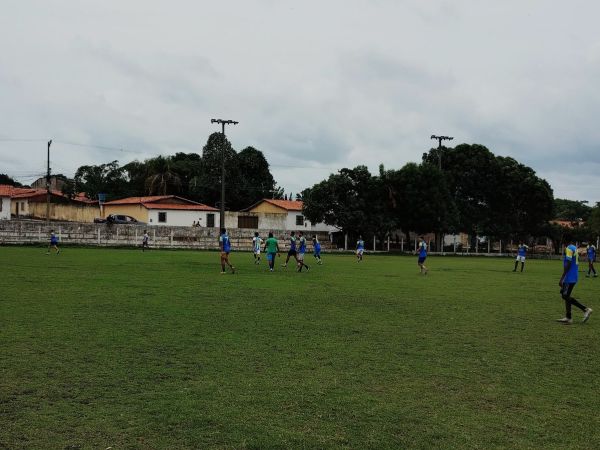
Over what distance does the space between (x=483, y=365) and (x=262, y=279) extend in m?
13.4

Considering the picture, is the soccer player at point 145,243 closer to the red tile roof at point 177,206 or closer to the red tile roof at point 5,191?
the red tile roof at point 177,206

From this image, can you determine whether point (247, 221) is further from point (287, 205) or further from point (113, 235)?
point (113, 235)

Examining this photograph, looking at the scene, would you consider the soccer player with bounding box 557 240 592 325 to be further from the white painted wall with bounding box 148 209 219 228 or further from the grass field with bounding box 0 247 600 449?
the white painted wall with bounding box 148 209 219 228

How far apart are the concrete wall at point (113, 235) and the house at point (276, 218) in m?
8.32

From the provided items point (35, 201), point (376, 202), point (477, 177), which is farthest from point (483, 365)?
point (35, 201)

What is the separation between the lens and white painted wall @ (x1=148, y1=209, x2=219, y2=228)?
59.9 m

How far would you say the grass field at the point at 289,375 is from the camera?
5.22m

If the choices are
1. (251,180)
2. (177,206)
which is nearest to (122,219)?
(177,206)

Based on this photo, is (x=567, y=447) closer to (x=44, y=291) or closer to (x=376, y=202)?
(x=44, y=291)

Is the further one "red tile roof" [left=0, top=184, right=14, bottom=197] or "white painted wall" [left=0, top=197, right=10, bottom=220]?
"white painted wall" [left=0, top=197, right=10, bottom=220]

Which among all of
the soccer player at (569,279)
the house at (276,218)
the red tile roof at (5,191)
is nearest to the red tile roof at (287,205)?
the house at (276,218)

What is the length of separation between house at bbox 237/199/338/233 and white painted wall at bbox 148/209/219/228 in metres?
3.42

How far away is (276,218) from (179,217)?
1006 cm

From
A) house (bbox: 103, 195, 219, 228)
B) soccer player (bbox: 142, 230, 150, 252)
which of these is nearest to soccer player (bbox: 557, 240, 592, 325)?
soccer player (bbox: 142, 230, 150, 252)
